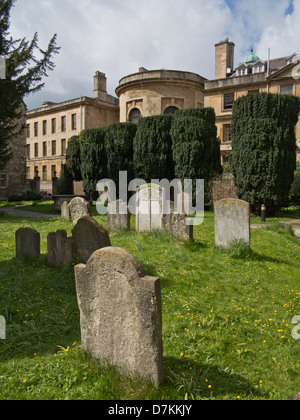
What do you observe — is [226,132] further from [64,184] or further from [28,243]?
[28,243]

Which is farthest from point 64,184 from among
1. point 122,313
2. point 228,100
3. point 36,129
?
point 36,129

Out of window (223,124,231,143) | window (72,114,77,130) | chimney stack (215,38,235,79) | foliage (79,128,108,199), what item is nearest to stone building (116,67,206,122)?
window (223,124,231,143)

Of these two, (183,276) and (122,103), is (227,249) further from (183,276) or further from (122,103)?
(122,103)

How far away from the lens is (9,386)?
3078 millimetres

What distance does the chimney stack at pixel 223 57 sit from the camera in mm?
34375

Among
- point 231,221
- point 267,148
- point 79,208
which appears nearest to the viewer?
point 231,221

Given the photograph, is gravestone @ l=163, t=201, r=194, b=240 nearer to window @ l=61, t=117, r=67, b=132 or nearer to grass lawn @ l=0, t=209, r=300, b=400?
grass lawn @ l=0, t=209, r=300, b=400

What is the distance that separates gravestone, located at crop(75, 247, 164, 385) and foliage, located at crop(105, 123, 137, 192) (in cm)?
1696

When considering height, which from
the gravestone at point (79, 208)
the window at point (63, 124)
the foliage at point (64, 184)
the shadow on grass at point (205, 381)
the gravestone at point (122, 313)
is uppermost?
the window at point (63, 124)

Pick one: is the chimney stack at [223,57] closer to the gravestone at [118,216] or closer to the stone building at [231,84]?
the stone building at [231,84]

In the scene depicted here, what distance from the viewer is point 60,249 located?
21.6 ft

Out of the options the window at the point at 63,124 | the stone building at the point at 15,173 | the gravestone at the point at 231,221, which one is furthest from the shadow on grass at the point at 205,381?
the window at the point at 63,124

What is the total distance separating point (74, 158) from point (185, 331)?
2011 centimetres

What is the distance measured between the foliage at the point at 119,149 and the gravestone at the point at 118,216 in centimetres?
994
